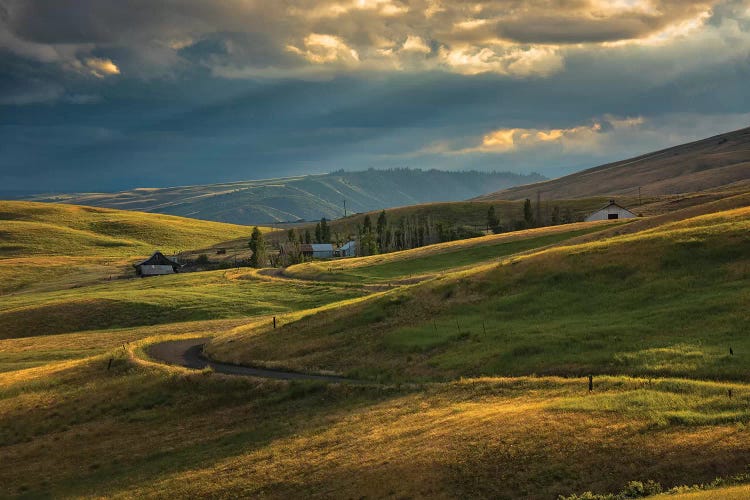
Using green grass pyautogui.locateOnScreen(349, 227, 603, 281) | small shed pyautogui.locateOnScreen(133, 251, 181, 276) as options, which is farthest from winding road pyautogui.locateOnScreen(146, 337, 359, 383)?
small shed pyautogui.locateOnScreen(133, 251, 181, 276)

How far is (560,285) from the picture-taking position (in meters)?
54.3

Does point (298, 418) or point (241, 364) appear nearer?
point (298, 418)

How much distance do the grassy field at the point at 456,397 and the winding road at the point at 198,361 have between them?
1339 mm

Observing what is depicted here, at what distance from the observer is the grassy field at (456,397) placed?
2559cm

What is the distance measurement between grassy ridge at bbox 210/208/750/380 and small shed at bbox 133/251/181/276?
451ft

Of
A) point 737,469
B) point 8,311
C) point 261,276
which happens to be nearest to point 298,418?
point 737,469

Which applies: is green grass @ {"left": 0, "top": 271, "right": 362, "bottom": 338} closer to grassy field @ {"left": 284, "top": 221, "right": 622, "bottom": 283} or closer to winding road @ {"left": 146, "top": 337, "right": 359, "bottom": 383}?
grassy field @ {"left": 284, "top": 221, "right": 622, "bottom": 283}

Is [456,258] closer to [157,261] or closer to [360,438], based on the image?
[360,438]

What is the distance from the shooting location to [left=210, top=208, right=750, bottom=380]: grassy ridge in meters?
37.5

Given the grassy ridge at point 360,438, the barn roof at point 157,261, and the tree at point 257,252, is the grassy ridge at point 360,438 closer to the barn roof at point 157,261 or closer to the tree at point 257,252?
the tree at point 257,252

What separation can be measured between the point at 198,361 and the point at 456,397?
31.7 m

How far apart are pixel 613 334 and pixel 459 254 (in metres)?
84.1

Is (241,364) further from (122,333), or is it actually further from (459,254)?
(459,254)

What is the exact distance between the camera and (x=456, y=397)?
120 ft
